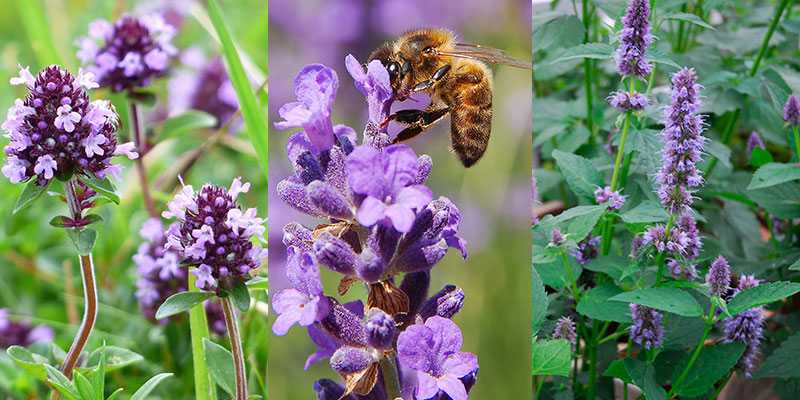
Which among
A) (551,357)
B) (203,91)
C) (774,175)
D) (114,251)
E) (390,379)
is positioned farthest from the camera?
(203,91)

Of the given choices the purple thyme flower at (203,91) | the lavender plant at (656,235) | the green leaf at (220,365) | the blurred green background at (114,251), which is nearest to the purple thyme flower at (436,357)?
the lavender plant at (656,235)

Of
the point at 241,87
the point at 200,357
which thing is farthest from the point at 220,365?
the point at 241,87

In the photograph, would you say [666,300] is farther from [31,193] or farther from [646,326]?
[31,193]

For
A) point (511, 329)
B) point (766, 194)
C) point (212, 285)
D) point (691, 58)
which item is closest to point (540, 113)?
point (691, 58)

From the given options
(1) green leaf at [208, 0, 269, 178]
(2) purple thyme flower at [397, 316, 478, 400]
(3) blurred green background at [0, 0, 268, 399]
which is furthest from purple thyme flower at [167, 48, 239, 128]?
(2) purple thyme flower at [397, 316, 478, 400]

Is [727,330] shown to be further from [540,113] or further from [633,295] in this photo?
[540,113]
